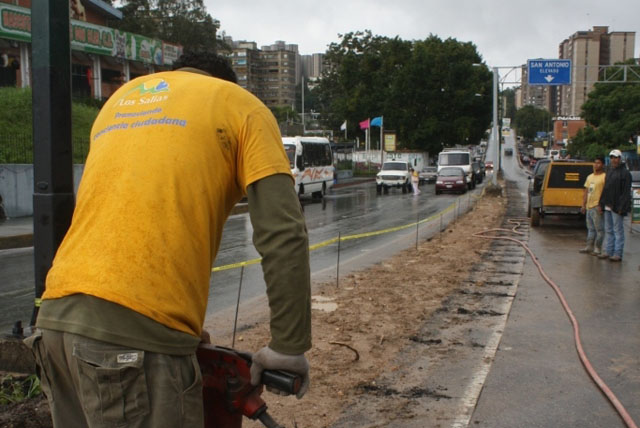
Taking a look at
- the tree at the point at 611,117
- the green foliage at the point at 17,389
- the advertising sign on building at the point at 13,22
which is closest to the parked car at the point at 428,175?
the tree at the point at 611,117

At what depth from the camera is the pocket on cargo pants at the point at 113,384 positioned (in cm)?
188

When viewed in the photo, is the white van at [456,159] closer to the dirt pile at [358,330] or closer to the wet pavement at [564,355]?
the dirt pile at [358,330]

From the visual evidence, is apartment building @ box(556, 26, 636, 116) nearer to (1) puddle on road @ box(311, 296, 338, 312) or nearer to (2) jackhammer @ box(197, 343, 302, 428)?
(1) puddle on road @ box(311, 296, 338, 312)

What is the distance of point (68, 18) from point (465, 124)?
2574 inches

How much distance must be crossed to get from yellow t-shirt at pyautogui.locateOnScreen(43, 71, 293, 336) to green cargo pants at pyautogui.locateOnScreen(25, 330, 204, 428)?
0.13 m

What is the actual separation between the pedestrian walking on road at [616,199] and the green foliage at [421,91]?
5592 centimetres

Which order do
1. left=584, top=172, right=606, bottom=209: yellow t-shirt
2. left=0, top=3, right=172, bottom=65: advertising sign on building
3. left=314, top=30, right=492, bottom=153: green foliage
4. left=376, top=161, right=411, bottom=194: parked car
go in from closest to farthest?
left=584, top=172, right=606, bottom=209: yellow t-shirt, left=0, top=3, right=172, bottom=65: advertising sign on building, left=376, top=161, right=411, bottom=194: parked car, left=314, top=30, right=492, bottom=153: green foliage

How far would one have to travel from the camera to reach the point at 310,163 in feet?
99.2

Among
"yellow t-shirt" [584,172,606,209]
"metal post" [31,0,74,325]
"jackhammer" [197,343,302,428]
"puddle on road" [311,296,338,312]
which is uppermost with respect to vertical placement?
"metal post" [31,0,74,325]

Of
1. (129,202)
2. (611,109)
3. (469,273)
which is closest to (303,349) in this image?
(129,202)

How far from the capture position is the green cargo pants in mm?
1888

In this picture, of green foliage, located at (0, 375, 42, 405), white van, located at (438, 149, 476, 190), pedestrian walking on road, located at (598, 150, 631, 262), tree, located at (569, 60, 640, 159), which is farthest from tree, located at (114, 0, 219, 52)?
green foliage, located at (0, 375, 42, 405)

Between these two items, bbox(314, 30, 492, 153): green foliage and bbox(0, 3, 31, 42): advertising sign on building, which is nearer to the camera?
bbox(0, 3, 31, 42): advertising sign on building

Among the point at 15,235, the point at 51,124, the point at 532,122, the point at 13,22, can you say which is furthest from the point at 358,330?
the point at 532,122
